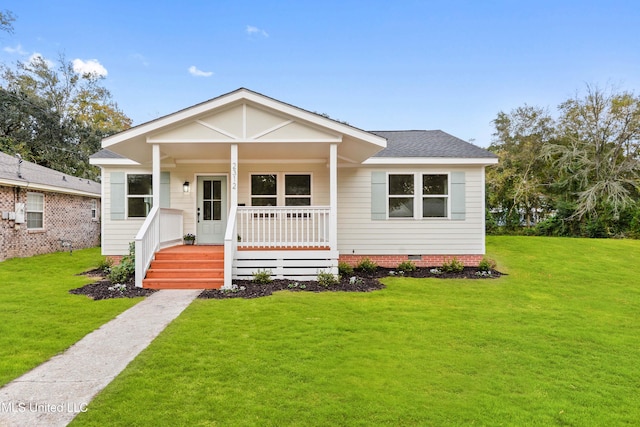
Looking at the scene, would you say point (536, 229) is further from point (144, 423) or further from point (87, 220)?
point (87, 220)

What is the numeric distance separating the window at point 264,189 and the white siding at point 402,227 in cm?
190

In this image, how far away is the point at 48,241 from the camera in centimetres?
1338

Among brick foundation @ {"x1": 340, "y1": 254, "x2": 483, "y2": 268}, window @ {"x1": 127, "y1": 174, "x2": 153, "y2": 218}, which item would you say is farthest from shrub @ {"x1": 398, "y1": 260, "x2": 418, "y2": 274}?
window @ {"x1": 127, "y1": 174, "x2": 153, "y2": 218}

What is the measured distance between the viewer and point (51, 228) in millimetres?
13555

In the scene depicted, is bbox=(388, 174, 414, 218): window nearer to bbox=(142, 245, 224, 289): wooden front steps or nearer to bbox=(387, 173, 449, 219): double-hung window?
bbox=(387, 173, 449, 219): double-hung window

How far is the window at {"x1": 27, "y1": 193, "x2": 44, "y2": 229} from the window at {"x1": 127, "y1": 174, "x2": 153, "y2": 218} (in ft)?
18.2

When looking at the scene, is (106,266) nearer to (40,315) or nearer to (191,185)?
(191,185)

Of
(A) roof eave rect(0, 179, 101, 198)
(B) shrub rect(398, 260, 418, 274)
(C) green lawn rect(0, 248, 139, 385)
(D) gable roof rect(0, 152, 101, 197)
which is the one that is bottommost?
(C) green lawn rect(0, 248, 139, 385)

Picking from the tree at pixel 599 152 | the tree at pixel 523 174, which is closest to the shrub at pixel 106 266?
the tree at pixel 523 174

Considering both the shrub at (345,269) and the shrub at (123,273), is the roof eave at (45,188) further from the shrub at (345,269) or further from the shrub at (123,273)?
the shrub at (345,269)

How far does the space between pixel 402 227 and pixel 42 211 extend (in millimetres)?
13324

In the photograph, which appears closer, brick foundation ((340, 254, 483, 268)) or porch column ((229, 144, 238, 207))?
porch column ((229, 144, 238, 207))

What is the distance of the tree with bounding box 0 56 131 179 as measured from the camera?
21422 millimetres

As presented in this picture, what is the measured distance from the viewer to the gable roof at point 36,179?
37.5ft
